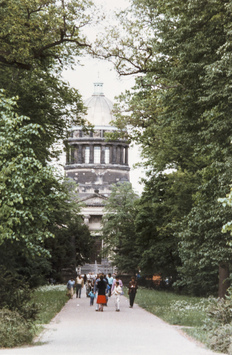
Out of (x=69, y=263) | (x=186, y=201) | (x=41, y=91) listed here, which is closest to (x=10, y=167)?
(x=41, y=91)

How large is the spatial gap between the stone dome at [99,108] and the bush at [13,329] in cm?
11025

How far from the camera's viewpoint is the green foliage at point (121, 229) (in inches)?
2544

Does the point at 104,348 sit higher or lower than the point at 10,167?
lower

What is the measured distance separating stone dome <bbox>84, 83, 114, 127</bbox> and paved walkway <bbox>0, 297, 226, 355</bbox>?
104m

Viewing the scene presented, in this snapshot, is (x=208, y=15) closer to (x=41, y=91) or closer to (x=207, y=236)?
(x=207, y=236)

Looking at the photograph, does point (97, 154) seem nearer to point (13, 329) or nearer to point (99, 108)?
point (99, 108)

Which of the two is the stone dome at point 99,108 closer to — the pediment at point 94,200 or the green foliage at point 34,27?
the pediment at point 94,200

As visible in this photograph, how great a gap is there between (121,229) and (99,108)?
6900 cm

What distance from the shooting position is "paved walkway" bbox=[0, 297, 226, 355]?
1411cm

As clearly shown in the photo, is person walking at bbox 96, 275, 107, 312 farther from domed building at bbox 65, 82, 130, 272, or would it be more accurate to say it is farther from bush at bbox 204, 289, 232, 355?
domed building at bbox 65, 82, 130, 272

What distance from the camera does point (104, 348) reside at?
14.7m

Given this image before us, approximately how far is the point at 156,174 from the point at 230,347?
2948 centimetres

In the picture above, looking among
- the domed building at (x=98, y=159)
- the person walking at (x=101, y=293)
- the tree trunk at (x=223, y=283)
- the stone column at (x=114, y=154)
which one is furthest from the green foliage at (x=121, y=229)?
the stone column at (x=114, y=154)

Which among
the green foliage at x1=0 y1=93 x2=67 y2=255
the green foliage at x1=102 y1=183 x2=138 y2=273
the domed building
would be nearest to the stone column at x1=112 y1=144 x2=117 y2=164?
the domed building
